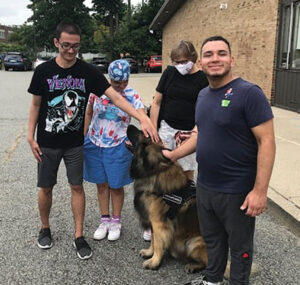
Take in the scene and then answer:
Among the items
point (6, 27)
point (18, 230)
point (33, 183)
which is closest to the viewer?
point (18, 230)

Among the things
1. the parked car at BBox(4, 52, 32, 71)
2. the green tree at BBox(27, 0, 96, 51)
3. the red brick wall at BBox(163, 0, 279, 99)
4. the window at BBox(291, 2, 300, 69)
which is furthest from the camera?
the green tree at BBox(27, 0, 96, 51)

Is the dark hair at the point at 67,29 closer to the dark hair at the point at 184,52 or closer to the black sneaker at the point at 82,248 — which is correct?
the dark hair at the point at 184,52

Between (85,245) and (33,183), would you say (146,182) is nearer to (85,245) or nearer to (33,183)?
(85,245)

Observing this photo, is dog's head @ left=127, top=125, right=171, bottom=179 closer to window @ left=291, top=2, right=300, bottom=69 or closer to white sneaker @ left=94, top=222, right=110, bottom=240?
white sneaker @ left=94, top=222, right=110, bottom=240

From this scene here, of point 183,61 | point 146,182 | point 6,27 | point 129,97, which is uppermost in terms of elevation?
point 6,27

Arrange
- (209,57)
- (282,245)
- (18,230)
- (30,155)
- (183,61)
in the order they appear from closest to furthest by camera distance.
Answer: (209,57) < (183,61) < (282,245) < (18,230) < (30,155)

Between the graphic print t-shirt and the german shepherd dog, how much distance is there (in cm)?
57

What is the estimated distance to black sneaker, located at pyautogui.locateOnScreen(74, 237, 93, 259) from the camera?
3.36 metres

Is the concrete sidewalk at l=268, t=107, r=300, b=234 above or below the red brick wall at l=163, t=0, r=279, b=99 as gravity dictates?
below

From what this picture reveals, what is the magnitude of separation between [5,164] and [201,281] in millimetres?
4690

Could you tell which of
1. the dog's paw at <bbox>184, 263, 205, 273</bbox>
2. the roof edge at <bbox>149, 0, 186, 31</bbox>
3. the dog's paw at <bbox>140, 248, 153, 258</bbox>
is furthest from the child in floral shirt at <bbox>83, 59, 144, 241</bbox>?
the roof edge at <bbox>149, 0, 186, 31</bbox>

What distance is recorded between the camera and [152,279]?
10.0 ft

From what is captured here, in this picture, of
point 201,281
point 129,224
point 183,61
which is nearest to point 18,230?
point 129,224

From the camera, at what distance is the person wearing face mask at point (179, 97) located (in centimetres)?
344
